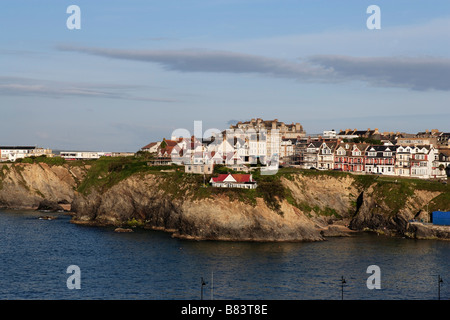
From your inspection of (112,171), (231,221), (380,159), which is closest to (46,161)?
(112,171)

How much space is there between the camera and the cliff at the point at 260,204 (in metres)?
104

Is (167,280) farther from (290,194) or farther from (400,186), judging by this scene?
(400,186)

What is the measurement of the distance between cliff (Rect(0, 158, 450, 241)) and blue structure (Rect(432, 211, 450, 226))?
2718 millimetres

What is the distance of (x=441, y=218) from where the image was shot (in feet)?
352

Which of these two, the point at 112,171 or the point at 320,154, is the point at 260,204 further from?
the point at 320,154

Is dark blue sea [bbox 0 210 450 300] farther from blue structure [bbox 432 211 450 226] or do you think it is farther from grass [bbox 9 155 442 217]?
grass [bbox 9 155 442 217]

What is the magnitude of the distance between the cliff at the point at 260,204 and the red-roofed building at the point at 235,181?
83.6 inches

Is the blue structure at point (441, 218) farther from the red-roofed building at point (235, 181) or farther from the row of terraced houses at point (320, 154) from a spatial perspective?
the row of terraced houses at point (320, 154)

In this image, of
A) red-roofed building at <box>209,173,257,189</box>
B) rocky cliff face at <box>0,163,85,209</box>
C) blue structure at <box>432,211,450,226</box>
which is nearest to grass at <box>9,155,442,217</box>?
red-roofed building at <box>209,173,257,189</box>

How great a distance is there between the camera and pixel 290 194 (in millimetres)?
118188

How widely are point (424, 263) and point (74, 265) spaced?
52929 millimetres

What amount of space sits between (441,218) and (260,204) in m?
35.5

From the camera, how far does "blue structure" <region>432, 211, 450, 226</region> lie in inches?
4210
